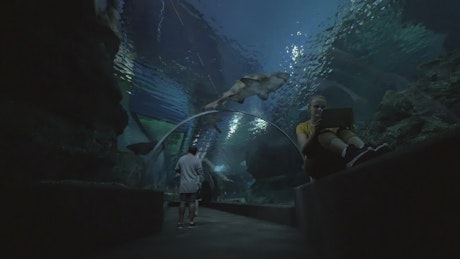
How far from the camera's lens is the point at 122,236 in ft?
12.9

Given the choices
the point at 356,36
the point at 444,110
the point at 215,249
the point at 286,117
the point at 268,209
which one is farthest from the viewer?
the point at 286,117

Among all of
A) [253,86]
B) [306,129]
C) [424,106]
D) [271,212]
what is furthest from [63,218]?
[424,106]

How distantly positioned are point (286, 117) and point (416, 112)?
411 inches

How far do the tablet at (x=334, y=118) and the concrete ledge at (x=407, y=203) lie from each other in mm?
1309

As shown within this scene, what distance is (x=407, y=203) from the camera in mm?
922

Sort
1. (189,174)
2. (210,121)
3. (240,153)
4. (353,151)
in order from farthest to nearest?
1. (240,153)
2. (210,121)
3. (189,174)
4. (353,151)

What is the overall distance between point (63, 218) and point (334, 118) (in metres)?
2.81

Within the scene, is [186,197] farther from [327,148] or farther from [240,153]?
[240,153]

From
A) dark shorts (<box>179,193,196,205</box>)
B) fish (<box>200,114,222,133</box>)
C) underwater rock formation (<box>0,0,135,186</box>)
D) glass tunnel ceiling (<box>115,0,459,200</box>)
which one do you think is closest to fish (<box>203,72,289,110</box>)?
glass tunnel ceiling (<box>115,0,459,200</box>)

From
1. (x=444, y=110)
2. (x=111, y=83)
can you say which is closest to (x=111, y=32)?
(x=111, y=83)

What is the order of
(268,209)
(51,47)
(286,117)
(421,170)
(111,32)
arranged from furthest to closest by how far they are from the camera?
Result: 1. (286,117)
2. (111,32)
3. (51,47)
4. (268,209)
5. (421,170)

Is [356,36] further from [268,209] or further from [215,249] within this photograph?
[215,249]

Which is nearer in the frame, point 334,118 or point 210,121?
point 334,118

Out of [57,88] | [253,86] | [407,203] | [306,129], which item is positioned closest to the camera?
[407,203]
